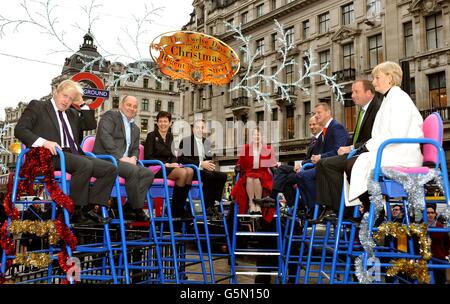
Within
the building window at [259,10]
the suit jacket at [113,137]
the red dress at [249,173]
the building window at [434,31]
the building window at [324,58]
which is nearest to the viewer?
the suit jacket at [113,137]

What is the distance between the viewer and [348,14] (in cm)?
2814

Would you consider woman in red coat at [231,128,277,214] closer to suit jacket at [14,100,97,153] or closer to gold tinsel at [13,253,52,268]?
suit jacket at [14,100,97,153]

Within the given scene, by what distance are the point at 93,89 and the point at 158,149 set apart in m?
2.54

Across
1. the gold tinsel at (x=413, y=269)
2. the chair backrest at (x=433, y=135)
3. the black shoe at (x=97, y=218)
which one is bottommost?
the gold tinsel at (x=413, y=269)

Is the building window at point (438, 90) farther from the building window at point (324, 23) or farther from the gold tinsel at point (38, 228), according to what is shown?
the gold tinsel at point (38, 228)

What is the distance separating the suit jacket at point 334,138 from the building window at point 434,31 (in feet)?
73.0

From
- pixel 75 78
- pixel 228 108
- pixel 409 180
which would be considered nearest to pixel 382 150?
pixel 409 180

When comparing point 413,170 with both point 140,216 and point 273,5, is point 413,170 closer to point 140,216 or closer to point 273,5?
point 140,216

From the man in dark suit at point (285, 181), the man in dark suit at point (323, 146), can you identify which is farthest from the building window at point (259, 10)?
the man in dark suit at point (285, 181)

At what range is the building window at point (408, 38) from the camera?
25.0m

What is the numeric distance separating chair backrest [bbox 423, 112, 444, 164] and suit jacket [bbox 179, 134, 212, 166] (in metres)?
3.61

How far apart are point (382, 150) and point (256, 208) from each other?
10.6ft

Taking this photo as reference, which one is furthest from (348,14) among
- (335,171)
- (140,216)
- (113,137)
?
(140,216)
